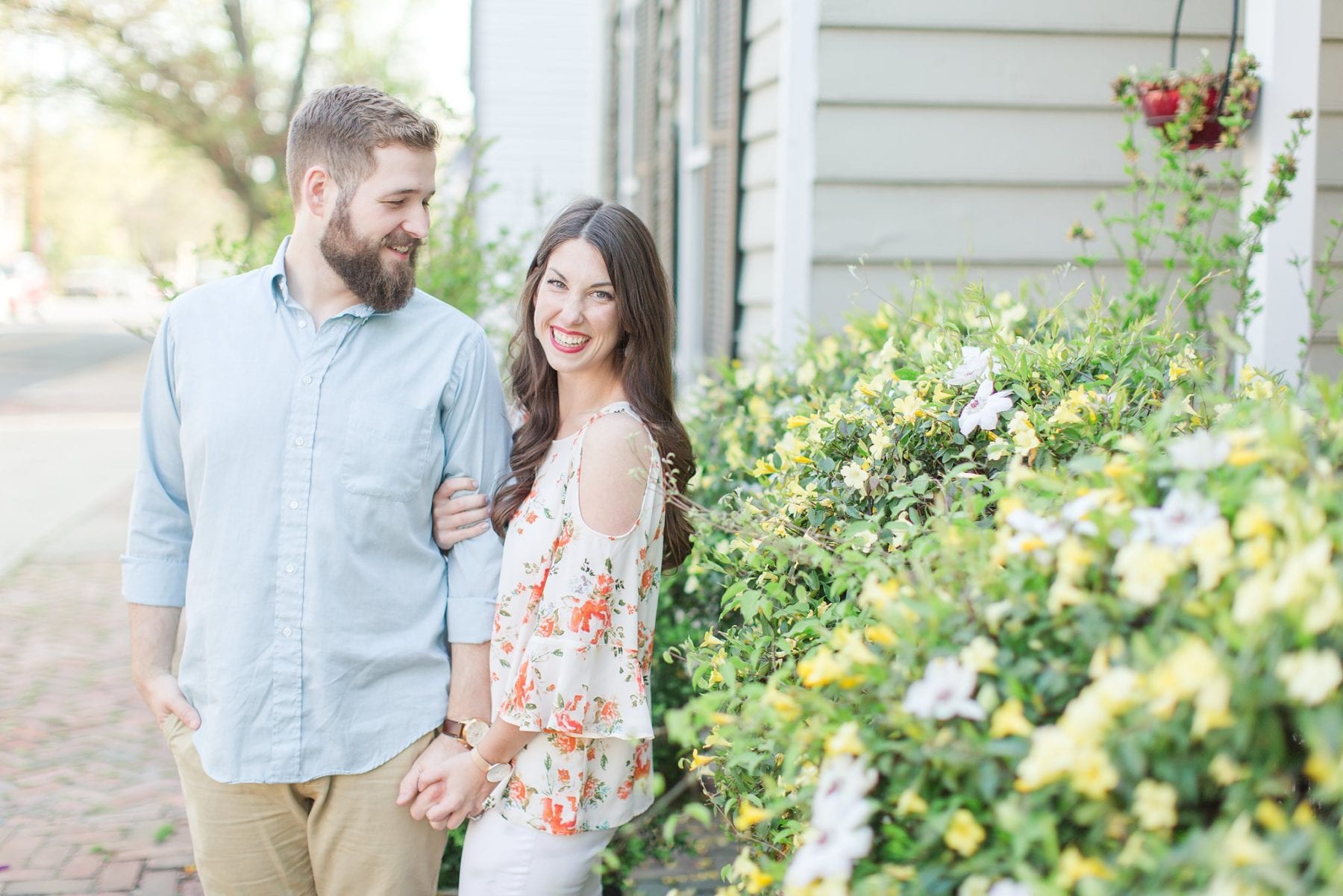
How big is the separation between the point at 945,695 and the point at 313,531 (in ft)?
4.22

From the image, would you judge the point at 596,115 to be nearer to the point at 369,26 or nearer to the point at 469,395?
the point at 469,395

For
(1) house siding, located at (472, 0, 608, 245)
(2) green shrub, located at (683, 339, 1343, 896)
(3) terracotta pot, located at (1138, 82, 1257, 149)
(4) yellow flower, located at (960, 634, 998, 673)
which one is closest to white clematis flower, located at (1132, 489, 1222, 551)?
(2) green shrub, located at (683, 339, 1343, 896)

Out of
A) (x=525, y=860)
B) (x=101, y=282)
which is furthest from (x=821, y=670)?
(x=101, y=282)

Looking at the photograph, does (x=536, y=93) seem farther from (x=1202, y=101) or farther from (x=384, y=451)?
(x=384, y=451)

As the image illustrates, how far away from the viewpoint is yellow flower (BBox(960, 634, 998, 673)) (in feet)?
3.54

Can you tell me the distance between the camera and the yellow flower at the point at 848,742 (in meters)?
1.12

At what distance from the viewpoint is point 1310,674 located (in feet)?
2.88

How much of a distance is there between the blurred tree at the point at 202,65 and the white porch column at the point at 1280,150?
15.1 m

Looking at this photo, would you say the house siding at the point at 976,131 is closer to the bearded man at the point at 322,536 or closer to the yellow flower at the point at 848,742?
the bearded man at the point at 322,536

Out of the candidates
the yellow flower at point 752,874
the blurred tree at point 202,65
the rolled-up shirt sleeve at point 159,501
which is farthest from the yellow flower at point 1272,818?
the blurred tree at point 202,65

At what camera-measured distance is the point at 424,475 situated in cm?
212

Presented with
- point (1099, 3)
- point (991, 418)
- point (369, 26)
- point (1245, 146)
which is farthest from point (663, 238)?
point (369, 26)

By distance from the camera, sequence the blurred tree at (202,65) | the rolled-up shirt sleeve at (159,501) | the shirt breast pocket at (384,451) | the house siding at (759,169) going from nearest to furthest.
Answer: the shirt breast pocket at (384,451) → the rolled-up shirt sleeve at (159,501) → the house siding at (759,169) → the blurred tree at (202,65)

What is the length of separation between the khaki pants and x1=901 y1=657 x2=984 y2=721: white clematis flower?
125cm
